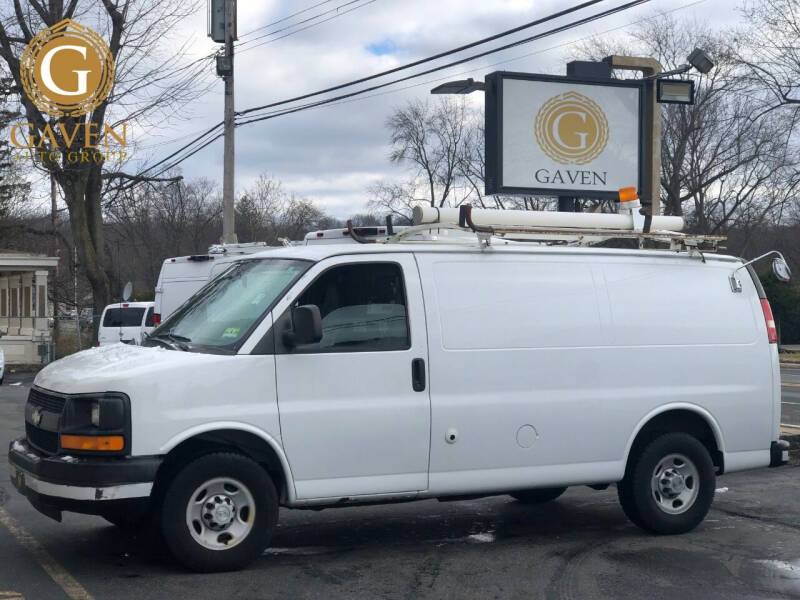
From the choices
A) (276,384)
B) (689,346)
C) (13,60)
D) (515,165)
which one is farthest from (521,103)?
(13,60)

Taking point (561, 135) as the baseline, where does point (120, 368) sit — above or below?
below

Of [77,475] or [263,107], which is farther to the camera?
[263,107]

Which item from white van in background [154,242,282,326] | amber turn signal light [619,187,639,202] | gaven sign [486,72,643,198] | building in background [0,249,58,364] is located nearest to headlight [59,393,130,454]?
amber turn signal light [619,187,639,202]

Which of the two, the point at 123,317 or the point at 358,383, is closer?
the point at 358,383

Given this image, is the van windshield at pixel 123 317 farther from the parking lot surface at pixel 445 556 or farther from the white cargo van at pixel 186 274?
the parking lot surface at pixel 445 556

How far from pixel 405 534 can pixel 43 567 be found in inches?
105

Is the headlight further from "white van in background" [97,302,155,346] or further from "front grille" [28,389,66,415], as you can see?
"white van in background" [97,302,155,346]

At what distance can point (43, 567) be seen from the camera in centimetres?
646

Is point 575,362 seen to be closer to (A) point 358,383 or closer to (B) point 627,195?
(A) point 358,383

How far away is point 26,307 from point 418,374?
35651mm

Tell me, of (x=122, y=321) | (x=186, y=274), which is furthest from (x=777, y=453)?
(x=122, y=321)

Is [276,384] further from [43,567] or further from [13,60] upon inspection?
[13,60]

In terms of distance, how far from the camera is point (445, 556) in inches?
278

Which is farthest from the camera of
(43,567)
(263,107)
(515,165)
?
(263,107)
